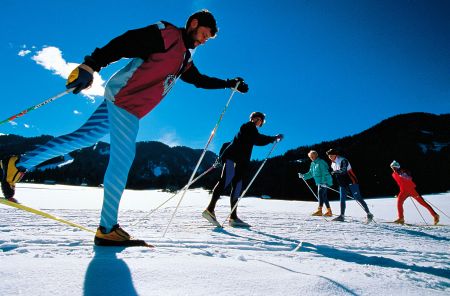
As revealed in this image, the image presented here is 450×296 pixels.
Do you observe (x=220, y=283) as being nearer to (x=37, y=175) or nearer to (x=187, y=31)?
(x=187, y=31)

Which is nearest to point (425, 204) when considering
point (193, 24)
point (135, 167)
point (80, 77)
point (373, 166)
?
point (193, 24)

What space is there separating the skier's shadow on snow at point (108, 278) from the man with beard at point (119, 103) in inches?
21.4

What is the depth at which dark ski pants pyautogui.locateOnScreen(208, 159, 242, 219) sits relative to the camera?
4.82m

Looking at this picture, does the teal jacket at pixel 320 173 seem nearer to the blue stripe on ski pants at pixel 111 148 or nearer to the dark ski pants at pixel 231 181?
the dark ski pants at pixel 231 181

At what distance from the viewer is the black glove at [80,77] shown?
1884 millimetres

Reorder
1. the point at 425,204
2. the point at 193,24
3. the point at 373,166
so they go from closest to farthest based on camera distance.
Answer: the point at 193,24, the point at 425,204, the point at 373,166

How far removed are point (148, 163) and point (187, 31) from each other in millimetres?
179700

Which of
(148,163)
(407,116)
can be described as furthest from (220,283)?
(148,163)

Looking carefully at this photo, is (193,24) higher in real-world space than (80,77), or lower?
higher

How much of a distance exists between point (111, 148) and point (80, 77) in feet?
1.84

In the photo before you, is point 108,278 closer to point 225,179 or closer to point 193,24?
point 193,24

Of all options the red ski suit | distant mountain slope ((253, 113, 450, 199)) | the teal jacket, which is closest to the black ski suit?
the teal jacket

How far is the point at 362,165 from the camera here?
60688 mm

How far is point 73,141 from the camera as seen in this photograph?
2.20 meters
